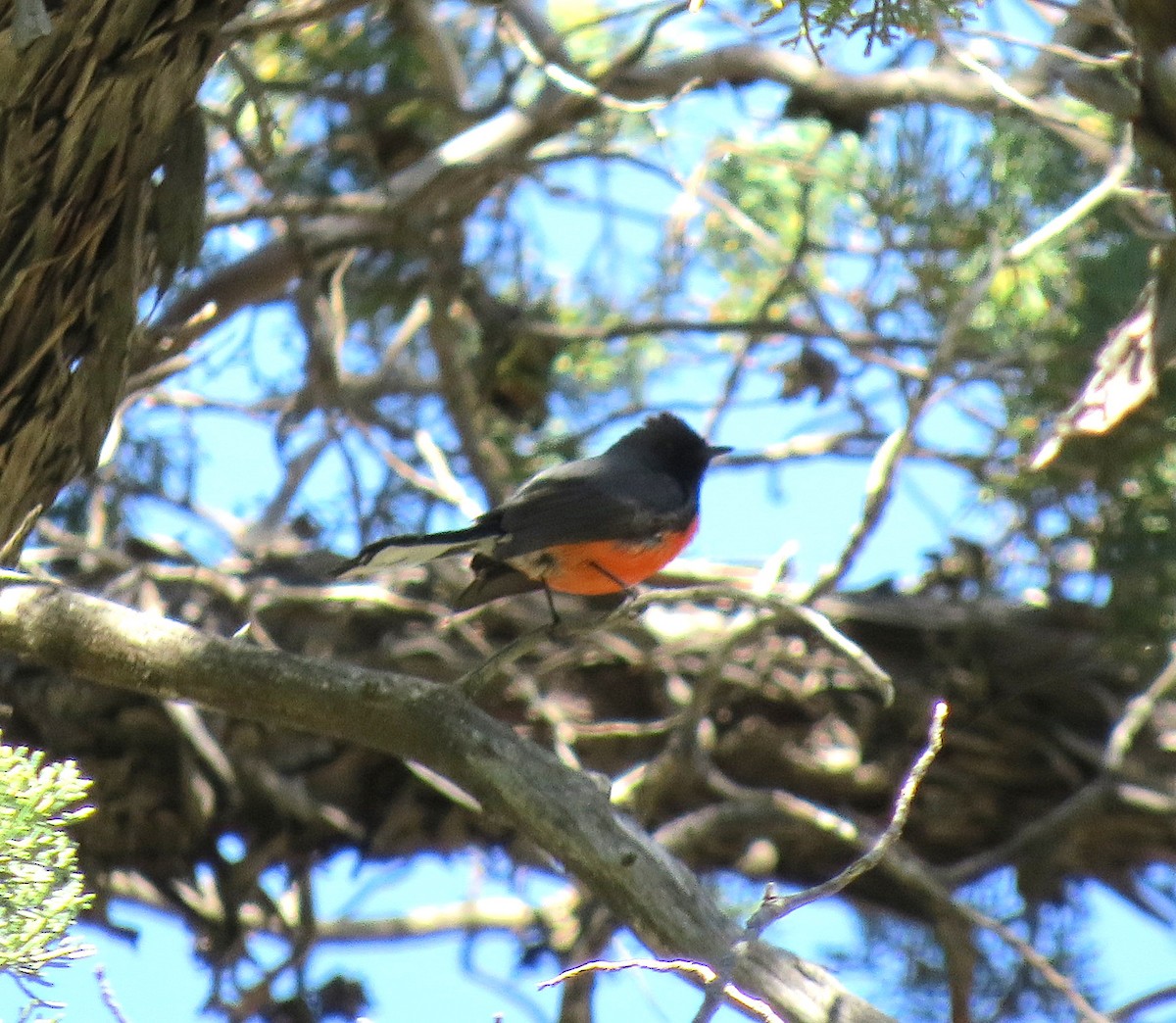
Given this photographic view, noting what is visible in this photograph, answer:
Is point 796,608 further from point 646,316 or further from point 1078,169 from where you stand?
point 646,316

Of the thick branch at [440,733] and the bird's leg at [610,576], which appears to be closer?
the thick branch at [440,733]

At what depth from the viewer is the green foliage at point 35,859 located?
1.81 m

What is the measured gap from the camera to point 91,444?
2.77m

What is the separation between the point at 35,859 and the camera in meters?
1.88

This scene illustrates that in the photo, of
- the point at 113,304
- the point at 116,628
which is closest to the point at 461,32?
the point at 113,304

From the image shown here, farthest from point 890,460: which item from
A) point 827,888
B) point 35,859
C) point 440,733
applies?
point 35,859

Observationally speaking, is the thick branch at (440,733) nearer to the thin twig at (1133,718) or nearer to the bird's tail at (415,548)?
the bird's tail at (415,548)

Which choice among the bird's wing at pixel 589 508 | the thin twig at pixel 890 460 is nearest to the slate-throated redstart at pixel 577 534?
the bird's wing at pixel 589 508

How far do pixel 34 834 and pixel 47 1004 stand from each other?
209 mm

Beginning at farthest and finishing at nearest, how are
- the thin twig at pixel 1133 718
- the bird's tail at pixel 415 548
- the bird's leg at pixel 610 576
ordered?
the thin twig at pixel 1133 718 < the bird's leg at pixel 610 576 < the bird's tail at pixel 415 548

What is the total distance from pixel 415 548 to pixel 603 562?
2.54 ft

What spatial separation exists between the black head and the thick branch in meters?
2.74

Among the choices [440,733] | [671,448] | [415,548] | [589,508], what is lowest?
[440,733]

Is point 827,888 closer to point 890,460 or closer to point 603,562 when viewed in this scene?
point 890,460
